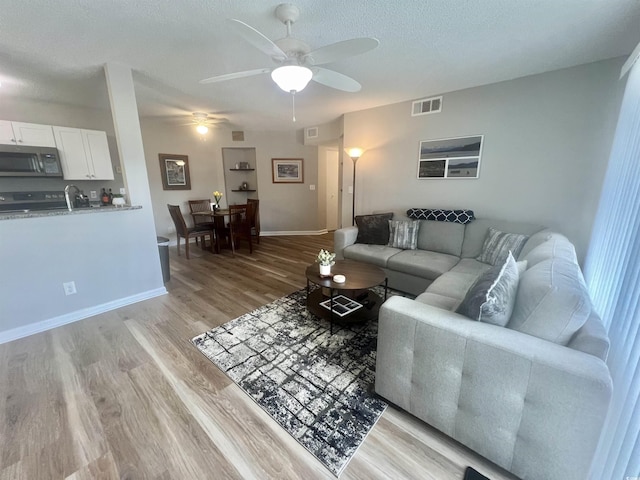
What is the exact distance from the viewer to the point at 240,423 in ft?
4.76

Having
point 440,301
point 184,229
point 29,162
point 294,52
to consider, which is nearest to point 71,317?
point 184,229

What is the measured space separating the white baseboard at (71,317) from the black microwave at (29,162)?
7.21 ft

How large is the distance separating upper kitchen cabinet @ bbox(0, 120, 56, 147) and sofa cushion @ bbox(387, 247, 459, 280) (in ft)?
16.1

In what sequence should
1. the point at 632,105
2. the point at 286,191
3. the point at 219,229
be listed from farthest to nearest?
the point at 286,191
the point at 219,229
the point at 632,105

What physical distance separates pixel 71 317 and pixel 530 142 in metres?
5.20

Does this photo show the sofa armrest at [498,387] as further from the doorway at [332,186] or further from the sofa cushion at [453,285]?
the doorway at [332,186]

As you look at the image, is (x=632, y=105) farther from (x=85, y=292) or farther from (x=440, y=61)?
(x=85, y=292)

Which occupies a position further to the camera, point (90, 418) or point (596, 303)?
point (596, 303)

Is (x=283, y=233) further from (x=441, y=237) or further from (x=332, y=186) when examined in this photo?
(x=441, y=237)

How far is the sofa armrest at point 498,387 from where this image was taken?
3.16 feet

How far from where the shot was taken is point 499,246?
8.65 ft

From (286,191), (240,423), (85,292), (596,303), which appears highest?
(286,191)

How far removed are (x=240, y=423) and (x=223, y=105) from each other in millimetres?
4030

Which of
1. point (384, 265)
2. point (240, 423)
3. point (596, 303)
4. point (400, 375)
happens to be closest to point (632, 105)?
point (596, 303)
